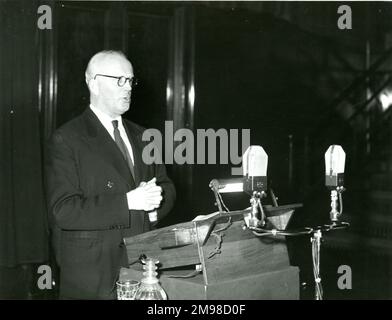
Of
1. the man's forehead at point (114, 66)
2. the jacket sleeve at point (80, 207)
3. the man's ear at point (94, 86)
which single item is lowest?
the jacket sleeve at point (80, 207)

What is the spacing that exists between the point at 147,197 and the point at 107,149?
41 centimetres

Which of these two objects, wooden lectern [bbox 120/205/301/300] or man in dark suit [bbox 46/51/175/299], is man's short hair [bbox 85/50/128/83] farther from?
wooden lectern [bbox 120/205/301/300]

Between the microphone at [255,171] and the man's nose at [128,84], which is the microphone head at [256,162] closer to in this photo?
the microphone at [255,171]

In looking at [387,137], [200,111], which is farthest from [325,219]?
[200,111]

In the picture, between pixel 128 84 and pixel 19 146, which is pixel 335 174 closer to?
pixel 128 84

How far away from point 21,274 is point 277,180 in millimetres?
3583

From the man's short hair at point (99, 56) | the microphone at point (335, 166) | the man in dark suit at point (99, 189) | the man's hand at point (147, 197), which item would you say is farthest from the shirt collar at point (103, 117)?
the microphone at point (335, 166)

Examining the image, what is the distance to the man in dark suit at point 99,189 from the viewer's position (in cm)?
214

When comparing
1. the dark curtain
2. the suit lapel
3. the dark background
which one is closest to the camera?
the suit lapel

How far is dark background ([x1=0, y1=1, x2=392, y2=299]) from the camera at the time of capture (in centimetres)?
394

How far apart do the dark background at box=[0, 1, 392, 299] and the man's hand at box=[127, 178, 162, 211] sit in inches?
78.9

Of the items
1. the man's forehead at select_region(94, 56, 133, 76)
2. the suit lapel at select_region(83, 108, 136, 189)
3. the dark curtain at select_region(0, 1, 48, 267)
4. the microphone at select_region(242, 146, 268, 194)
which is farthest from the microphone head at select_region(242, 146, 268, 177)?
the dark curtain at select_region(0, 1, 48, 267)

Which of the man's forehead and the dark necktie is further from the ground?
the man's forehead

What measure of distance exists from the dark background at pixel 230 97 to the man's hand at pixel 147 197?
6.58 ft
